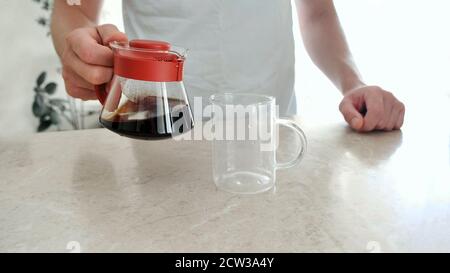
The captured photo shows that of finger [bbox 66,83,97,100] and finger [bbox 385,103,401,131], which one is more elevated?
finger [bbox 66,83,97,100]

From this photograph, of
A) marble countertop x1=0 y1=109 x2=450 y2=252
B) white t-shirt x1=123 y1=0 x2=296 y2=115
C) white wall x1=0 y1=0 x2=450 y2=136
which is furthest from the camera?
white wall x1=0 y1=0 x2=450 y2=136

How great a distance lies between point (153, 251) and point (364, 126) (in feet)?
1.72

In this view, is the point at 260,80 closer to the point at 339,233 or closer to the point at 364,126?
the point at 364,126

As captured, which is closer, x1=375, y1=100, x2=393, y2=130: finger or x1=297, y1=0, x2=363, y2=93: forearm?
x1=375, y1=100, x2=393, y2=130: finger

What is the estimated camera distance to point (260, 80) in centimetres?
99

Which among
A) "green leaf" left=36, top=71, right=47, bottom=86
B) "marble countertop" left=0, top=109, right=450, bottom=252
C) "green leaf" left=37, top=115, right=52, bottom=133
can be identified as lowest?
"green leaf" left=37, top=115, right=52, bottom=133

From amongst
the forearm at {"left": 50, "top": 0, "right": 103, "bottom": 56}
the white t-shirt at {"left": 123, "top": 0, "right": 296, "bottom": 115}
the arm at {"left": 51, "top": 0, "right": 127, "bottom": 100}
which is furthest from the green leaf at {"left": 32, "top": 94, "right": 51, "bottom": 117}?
the arm at {"left": 51, "top": 0, "right": 127, "bottom": 100}

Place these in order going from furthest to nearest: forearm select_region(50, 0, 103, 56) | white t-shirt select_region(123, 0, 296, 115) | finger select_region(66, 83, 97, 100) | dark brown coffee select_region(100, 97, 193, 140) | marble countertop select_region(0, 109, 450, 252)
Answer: white t-shirt select_region(123, 0, 296, 115) → forearm select_region(50, 0, 103, 56) → finger select_region(66, 83, 97, 100) → dark brown coffee select_region(100, 97, 193, 140) → marble countertop select_region(0, 109, 450, 252)

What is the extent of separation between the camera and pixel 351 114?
820 mm

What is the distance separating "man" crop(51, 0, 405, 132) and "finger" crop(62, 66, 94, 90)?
140mm

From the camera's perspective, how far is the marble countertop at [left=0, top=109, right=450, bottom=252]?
1.43ft

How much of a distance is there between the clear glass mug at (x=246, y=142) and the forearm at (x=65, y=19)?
362 millimetres

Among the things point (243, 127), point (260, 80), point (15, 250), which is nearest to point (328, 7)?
point (260, 80)

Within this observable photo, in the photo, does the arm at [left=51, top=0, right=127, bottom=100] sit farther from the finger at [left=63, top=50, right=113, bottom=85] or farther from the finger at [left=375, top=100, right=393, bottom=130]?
the finger at [left=375, top=100, right=393, bottom=130]
